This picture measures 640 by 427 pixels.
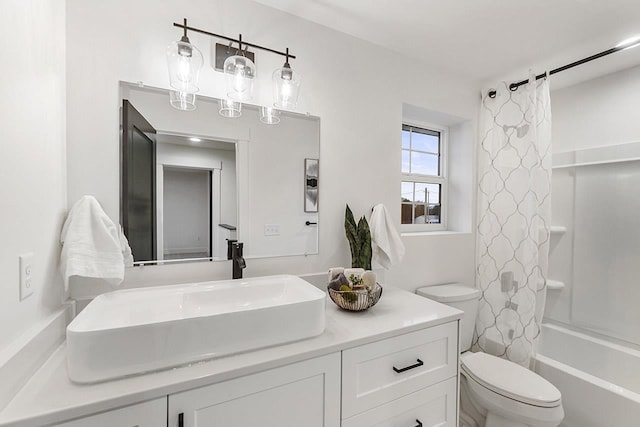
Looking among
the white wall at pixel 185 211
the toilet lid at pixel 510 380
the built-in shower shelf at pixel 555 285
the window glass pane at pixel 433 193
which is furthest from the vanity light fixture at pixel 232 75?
the built-in shower shelf at pixel 555 285

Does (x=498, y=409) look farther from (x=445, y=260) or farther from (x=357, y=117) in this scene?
(x=357, y=117)

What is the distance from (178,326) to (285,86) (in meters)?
1.10

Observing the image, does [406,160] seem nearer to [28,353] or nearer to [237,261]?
[237,261]

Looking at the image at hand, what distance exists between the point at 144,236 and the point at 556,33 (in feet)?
7.70

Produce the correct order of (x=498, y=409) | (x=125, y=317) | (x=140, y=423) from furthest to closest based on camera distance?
1. (x=498, y=409)
2. (x=125, y=317)
3. (x=140, y=423)

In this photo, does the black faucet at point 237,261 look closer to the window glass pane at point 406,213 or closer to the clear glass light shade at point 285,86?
the clear glass light shade at point 285,86

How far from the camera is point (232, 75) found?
130 centimetres

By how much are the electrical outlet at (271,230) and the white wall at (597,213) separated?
7.39ft

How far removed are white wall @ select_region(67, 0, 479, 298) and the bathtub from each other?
78 centimetres

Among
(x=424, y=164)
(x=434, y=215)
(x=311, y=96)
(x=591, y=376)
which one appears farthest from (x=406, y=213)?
(x=591, y=376)

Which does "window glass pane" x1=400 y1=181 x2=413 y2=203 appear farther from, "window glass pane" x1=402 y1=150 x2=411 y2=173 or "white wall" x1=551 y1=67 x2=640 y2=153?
"white wall" x1=551 y1=67 x2=640 y2=153

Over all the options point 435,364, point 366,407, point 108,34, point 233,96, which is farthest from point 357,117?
point 366,407

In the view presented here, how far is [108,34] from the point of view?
3.69 ft

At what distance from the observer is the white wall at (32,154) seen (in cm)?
69
